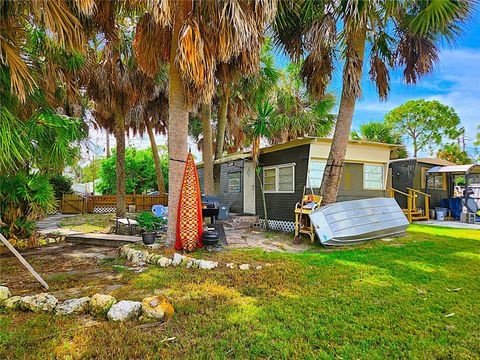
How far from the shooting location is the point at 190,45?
545cm

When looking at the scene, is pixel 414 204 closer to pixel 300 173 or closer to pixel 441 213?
pixel 441 213

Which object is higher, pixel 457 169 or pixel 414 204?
pixel 457 169

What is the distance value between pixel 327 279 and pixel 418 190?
11110mm

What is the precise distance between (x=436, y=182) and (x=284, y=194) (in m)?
8.67

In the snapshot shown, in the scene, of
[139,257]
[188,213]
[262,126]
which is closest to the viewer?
[139,257]

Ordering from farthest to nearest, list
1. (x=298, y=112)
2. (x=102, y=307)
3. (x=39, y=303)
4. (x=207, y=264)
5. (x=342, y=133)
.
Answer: (x=298, y=112)
(x=342, y=133)
(x=207, y=264)
(x=39, y=303)
(x=102, y=307)

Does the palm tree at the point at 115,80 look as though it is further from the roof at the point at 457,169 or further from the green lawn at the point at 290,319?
the roof at the point at 457,169

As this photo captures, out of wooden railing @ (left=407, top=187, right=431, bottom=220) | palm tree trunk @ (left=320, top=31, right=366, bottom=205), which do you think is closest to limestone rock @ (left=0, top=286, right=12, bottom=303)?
palm tree trunk @ (left=320, top=31, right=366, bottom=205)

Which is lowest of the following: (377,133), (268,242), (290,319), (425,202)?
(268,242)

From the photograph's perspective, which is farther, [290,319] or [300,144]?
[300,144]

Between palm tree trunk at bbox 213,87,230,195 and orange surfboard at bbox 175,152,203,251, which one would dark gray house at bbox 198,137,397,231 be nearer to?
palm tree trunk at bbox 213,87,230,195

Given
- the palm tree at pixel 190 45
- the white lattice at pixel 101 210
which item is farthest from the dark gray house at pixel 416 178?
the white lattice at pixel 101 210

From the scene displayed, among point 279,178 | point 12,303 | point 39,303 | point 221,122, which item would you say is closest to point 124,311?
point 39,303

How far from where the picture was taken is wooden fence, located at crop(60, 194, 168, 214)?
18.3m
